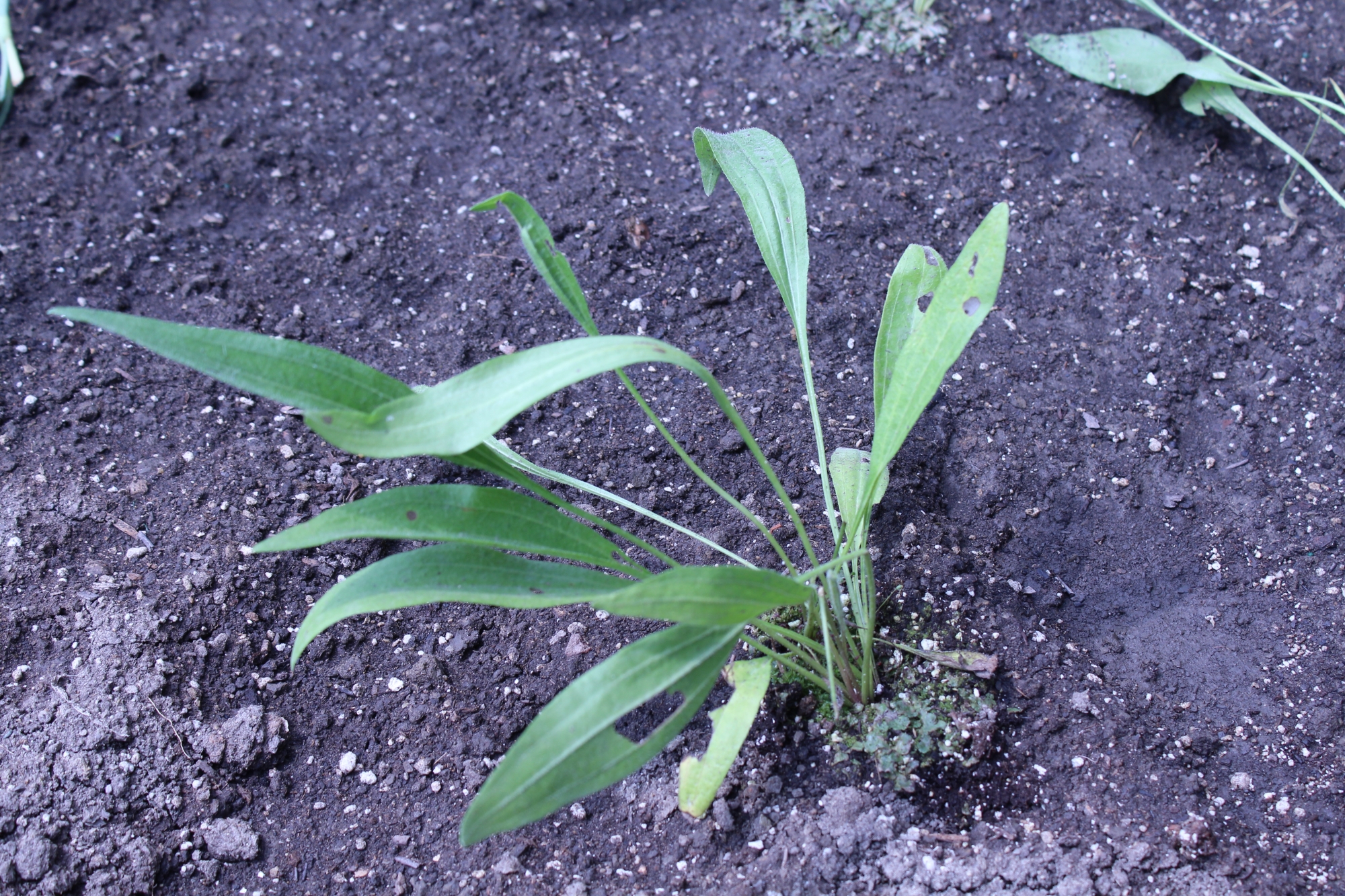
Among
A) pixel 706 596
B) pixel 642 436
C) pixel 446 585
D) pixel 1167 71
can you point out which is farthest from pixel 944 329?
pixel 1167 71

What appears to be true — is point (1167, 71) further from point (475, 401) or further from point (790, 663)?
A: point (475, 401)

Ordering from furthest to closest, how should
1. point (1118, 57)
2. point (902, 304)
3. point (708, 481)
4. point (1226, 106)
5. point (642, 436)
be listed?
point (1118, 57), point (1226, 106), point (642, 436), point (902, 304), point (708, 481)

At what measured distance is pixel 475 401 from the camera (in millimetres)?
842

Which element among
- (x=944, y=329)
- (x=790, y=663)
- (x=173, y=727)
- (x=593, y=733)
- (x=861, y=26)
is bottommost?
(x=173, y=727)

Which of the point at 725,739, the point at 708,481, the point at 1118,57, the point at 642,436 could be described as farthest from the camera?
the point at 1118,57

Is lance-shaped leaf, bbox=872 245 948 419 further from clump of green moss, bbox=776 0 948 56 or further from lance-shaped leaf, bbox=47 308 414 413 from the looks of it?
clump of green moss, bbox=776 0 948 56

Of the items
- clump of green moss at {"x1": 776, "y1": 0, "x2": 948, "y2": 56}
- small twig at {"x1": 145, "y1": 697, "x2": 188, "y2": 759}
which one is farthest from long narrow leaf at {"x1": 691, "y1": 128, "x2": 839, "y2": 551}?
clump of green moss at {"x1": 776, "y1": 0, "x2": 948, "y2": 56}

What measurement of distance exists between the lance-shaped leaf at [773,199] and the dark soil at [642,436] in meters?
0.36

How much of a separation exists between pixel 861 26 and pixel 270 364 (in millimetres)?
1737

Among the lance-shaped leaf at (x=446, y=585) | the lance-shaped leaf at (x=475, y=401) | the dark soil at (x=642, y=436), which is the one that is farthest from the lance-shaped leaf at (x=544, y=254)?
the dark soil at (x=642, y=436)

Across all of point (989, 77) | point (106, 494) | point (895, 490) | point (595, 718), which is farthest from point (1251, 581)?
point (106, 494)

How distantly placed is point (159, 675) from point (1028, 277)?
159 cm

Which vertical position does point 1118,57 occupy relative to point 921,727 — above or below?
above

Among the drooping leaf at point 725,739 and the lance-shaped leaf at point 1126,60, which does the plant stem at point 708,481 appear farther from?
the lance-shaped leaf at point 1126,60
